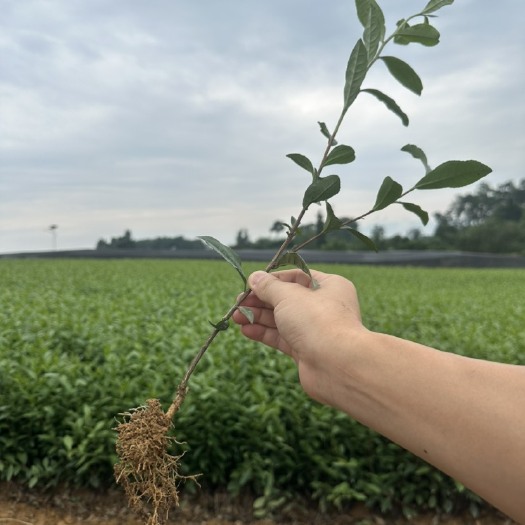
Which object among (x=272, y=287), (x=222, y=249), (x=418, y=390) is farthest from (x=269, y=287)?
(x=418, y=390)

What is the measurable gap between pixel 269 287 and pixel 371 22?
19.6 inches

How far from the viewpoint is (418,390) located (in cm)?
86

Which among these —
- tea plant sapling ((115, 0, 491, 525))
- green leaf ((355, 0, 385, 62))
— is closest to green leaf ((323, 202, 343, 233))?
tea plant sapling ((115, 0, 491, 525))

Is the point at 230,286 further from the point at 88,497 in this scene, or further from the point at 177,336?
the point at 88,497

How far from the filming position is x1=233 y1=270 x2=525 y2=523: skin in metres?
0.79

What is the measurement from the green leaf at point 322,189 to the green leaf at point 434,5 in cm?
33

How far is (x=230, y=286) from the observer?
25.1 feet

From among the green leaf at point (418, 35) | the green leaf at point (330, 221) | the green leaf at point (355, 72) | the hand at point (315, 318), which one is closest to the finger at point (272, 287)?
the hand at point (315, 318)

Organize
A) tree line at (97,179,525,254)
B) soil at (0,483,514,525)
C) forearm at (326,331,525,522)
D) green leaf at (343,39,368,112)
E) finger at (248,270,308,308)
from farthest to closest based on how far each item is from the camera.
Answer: tree line at (97,179,525,254)
soil at (0,483,514,525)
finger at (248,270,308,308)
green leaf at (343,39,368,112)
forearm at (326,331,525,522)

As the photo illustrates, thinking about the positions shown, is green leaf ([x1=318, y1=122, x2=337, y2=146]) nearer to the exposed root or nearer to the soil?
the exposed root

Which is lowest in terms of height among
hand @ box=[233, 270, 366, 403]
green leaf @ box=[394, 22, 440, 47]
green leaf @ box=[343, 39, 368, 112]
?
hand @ box=[233, 270, 366, 403]

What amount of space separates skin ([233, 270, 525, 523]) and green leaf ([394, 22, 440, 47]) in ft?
1.51

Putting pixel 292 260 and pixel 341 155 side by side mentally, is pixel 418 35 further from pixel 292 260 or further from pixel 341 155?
pixel 292 260

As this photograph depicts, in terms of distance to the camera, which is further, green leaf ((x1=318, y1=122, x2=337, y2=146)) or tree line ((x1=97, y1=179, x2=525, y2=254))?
tree line ((x1=97, y1=179, x2=525, y2=254))
